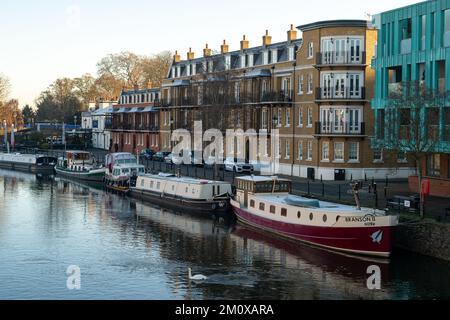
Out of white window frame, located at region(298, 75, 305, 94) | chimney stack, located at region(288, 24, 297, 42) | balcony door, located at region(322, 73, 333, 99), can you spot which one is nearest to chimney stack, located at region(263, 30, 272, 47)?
chimney stack, located at region(288, 24, 297, 42)

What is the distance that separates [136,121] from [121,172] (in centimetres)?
3803

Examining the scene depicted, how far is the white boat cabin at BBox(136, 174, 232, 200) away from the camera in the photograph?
53.8 metres

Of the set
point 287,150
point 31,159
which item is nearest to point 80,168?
point 31,159

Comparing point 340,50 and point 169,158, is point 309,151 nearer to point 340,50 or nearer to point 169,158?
point 340,50

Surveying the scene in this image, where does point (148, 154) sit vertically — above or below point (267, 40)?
below

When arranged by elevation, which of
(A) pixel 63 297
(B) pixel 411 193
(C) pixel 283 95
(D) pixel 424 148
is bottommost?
(A) pixel 63 297

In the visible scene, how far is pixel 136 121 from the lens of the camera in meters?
108

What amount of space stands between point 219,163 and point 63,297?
48.4 meters

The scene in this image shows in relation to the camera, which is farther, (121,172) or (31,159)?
(31,159)

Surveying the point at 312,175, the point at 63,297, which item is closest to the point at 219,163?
the point at 312,175

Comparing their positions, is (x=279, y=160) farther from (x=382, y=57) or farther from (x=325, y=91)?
(x=382, y=57)

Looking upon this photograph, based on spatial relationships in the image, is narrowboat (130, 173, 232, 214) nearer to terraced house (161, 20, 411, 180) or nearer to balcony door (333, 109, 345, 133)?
terraced house (161, 20, 411, 180)
